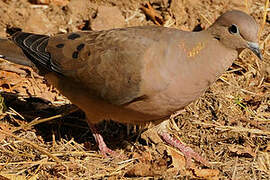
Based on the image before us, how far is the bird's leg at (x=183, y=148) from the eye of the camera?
13.6 ft

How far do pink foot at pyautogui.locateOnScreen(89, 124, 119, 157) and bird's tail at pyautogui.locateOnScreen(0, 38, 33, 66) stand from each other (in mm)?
905

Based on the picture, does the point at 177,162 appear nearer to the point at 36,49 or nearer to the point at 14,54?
the point at 36,49

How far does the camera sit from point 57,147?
427 cm

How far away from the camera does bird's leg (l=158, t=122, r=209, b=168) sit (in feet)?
13.6

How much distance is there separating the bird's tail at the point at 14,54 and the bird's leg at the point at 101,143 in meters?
0.89

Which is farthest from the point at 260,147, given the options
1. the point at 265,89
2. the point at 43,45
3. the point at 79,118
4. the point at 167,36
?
the point at 43,45

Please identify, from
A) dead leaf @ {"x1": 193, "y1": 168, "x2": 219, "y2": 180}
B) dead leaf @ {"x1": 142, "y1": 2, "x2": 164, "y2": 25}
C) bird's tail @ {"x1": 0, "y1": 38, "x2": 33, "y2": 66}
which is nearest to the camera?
dead leaf @ {"x1": 193, "y1": 168, "x2": 219, "y2": 180}

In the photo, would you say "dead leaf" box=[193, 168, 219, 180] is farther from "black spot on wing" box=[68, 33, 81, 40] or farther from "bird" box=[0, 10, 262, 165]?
"black spot on wing" box=[68, 33, 81, 40]

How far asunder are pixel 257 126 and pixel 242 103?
1.38ft

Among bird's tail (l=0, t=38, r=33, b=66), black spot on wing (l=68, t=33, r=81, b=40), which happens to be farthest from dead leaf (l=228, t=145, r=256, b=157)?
bird's tail (l=0, t=38, r=33, b=66)

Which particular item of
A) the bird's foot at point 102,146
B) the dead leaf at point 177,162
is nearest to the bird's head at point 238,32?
the dead leaf at point 177,162

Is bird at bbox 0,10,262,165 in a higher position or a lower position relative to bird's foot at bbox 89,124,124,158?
higher

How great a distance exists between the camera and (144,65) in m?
3.59

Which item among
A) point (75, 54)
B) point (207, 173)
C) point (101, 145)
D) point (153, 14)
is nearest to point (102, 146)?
point (101, 145)
